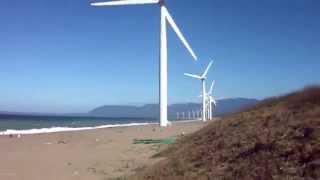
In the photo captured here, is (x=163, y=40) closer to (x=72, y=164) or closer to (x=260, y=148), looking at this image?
(x=72, y=164)

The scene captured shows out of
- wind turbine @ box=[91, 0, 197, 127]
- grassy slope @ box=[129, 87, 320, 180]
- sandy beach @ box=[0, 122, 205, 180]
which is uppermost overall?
wind turbine @ box=[91, 0, 197, 127]

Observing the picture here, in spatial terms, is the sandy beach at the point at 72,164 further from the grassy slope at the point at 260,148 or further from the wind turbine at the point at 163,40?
the wind turbine at the point at 163,40

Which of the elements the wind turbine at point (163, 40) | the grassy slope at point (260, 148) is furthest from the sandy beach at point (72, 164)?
the wind turbine at point (163, 40)

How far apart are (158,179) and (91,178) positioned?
143 inches

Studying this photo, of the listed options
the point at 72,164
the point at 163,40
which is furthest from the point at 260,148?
the point at 163,40

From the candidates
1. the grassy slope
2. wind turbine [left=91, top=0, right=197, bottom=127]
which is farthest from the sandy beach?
wind turbine [left=91, top=0, right=197, bottom=127]

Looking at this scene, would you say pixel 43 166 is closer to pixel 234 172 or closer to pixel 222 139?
pixel 222 139

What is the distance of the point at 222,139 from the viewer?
12.4 meters

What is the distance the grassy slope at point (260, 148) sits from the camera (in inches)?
373

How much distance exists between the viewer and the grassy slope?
9487 millimetres

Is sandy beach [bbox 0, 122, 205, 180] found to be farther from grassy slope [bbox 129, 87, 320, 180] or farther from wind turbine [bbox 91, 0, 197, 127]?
wind turbine [bbox 91, 0, 197, 127]

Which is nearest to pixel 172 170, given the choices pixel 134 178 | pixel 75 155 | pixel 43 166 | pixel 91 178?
pixel 134 178

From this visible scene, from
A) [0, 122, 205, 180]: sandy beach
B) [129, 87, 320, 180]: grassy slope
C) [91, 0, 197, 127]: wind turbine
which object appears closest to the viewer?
[129, 87, 320, 180]: grassy slope

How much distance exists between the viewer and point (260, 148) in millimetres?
10523
